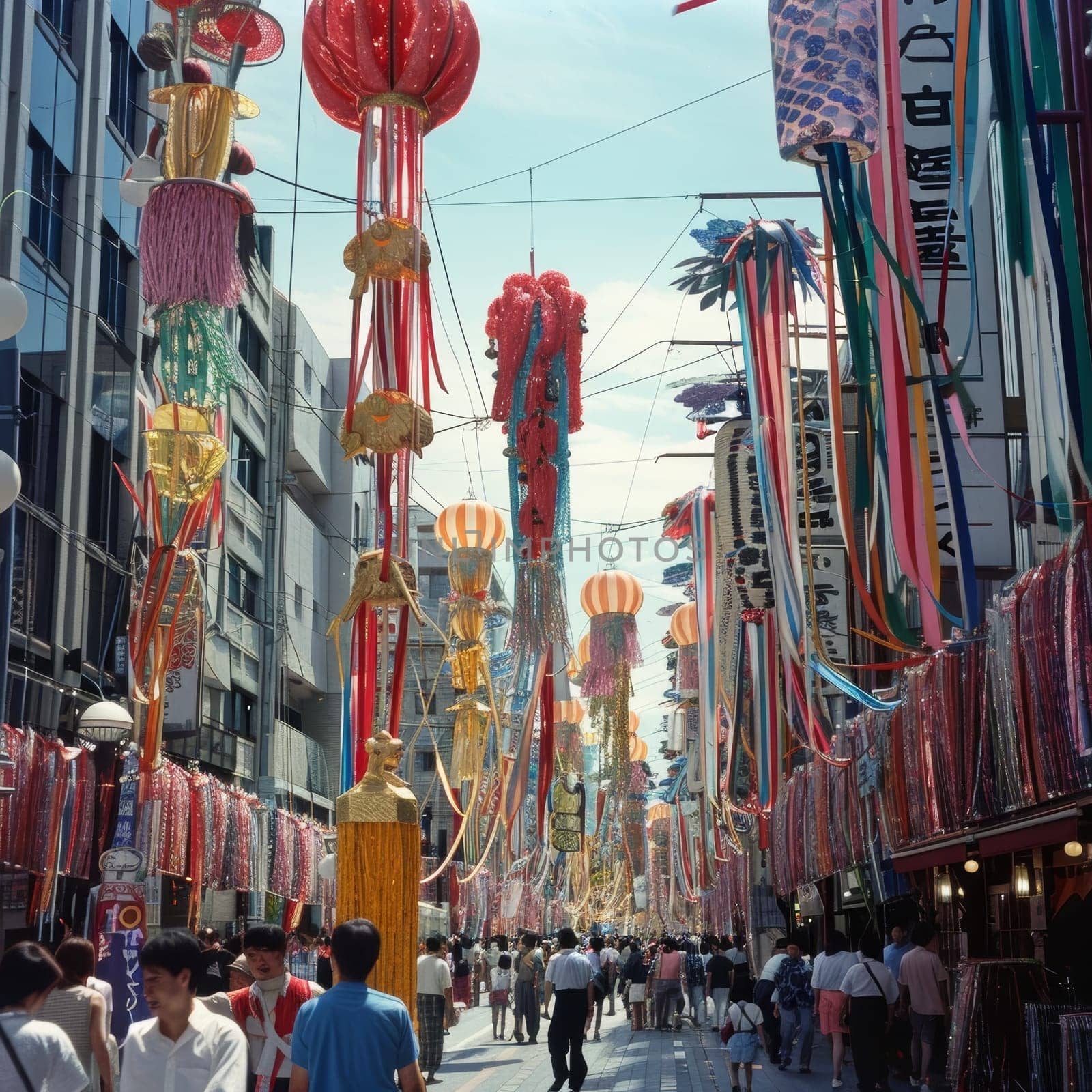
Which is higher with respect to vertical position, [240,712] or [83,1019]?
[240,712]

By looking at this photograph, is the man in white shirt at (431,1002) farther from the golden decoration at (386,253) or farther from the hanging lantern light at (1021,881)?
the golden decoration at (386,253)

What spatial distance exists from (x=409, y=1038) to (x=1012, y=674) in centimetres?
530

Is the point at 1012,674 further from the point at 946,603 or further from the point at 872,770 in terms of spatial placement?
the point at 946,603

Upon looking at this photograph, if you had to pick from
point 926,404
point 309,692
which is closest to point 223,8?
point 926,404

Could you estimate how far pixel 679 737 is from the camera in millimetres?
37438

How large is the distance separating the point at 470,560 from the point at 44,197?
8318 mm

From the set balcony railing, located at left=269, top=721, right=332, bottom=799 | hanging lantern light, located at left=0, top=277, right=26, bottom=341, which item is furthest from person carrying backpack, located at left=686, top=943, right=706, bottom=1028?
hanging lantern light, located at left=0, top=277, right=26, bottom=341

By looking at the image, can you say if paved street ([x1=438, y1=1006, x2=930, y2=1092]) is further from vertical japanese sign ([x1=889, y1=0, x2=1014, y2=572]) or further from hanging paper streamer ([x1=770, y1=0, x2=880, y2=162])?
hanging paper streamer ([x1=770, y1=0, x2=880, y2=162])

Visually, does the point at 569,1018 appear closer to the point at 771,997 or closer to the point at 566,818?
the point at 771,997

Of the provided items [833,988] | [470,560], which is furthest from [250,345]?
[833,988]

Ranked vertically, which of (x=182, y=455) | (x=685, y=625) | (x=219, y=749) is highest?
(x=685, y=625)

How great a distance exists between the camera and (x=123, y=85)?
82.4 ft

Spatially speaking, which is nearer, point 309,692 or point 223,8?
point 223,8

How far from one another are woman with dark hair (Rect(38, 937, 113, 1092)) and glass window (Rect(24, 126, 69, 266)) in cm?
1520
